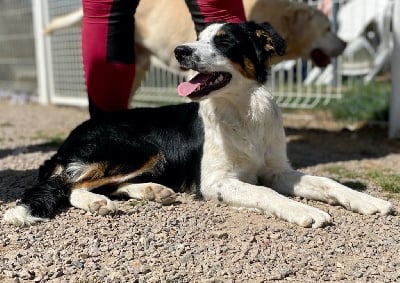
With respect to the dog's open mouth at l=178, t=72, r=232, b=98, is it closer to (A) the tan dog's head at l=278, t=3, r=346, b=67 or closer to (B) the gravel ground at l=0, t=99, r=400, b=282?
(B) the gravel ground at l=0, t=99, r=400, b=282

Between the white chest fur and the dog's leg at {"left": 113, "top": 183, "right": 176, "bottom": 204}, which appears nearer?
the dog's leg at {"left": 113, "top": 183, "right": 176, "bottom": 204}

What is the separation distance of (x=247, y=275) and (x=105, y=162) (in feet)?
4.13

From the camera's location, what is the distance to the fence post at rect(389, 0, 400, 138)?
198 inches

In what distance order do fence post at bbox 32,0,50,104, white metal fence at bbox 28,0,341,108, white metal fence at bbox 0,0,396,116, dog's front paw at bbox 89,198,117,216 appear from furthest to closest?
fence post at bbox 32,0,50,104 < white metal fence at bbox 28,0,341,108 < white metal fence at bbox 0,0,396,116 < dog's front paw at bbox 89,198,117,216

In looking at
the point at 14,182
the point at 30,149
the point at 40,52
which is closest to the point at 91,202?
the point at 14,182

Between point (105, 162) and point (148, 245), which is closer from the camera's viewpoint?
point (148, 245)

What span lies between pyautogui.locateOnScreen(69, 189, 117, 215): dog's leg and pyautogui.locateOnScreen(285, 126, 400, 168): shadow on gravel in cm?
172

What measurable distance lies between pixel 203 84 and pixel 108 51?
951 millimetres

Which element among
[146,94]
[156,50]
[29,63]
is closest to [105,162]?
[156,50]

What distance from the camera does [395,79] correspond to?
5062 mm

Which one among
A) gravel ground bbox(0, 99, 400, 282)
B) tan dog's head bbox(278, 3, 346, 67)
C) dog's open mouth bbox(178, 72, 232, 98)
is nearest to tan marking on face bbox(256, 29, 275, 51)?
dog's open mouth bbox(178, 72, 232, 98)

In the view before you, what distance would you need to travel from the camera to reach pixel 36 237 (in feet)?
8.29

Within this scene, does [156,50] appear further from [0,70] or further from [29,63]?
[0,70]

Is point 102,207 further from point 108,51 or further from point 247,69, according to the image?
point 108,51
